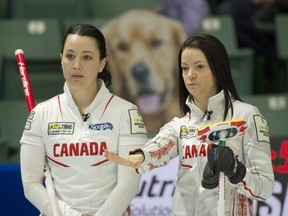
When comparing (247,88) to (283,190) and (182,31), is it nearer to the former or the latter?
(182,31)

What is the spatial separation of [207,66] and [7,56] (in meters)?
2.50

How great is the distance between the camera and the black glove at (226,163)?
298cm

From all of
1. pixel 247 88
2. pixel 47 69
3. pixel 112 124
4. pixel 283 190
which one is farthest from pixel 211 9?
pixel 112 124

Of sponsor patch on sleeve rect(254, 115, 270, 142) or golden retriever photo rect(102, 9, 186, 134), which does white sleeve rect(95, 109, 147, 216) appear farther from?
golden retriever photo rect(102, 9, 186, 134)

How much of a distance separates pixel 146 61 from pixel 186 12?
1.41 feet

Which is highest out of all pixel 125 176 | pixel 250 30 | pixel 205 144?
pixel 250 30

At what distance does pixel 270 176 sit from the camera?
3.16 meters

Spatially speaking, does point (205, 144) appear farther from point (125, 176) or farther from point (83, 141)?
point (83, 141)

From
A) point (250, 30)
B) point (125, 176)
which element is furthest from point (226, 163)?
point (250, 30)

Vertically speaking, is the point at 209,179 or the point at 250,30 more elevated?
the point at 250,30

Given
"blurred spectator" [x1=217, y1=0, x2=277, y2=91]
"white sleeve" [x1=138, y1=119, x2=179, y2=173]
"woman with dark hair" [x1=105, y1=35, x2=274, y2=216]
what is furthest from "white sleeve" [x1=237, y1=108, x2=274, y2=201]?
"blurred spectator" [x1=217, y1=0, x2=277, y2=91]

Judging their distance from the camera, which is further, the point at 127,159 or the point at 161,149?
the point at 161,149

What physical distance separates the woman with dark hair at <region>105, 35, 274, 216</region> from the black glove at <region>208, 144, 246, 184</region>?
0.21 feet

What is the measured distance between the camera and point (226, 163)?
9.79 ft
